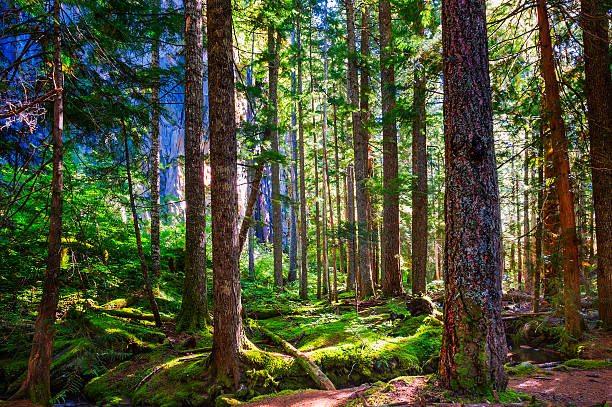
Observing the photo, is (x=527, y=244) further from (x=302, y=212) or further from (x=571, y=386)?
(x=302, y=212)

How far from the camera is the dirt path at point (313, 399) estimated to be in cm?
441

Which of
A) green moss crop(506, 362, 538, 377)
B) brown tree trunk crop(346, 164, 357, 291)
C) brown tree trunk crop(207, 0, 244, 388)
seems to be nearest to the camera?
green moss crop(506, 362, 538, 377)

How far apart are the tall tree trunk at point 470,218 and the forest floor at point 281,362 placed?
1.24 ft

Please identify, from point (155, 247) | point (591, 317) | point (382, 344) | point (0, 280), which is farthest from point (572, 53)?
point (0, 280)

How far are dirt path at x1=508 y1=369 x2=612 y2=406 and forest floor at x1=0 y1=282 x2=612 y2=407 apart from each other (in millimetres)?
16

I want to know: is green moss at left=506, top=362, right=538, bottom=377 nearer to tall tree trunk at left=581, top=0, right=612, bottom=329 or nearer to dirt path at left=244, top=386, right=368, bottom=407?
dirt path at left=244, top=386, right=368, bottom=407

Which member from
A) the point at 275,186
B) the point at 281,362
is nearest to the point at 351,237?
the point at 281,362

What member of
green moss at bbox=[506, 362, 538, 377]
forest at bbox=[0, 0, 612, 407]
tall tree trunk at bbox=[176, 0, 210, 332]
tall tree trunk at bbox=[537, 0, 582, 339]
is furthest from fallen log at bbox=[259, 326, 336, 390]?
tall tree trunk at bbox=[537, 0, 582, 339]

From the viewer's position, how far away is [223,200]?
571cm

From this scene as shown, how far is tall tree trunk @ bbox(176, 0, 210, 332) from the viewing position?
8156 mm

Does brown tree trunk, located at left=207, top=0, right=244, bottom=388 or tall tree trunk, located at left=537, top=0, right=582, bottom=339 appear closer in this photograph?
brown tree trunk, located at left=207, top=0, right=244, bottom=388

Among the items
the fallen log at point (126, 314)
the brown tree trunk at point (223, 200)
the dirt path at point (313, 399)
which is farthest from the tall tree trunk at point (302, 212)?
the dirt path at point (313, 399)

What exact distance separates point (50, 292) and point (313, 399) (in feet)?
14.2

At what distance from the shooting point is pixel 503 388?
12.5 feet
